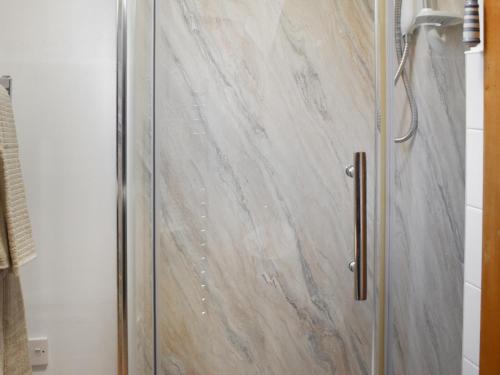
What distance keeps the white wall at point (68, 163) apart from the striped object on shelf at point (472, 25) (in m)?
1.05

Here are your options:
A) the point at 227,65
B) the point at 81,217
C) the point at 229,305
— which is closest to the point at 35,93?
the point at 81,217

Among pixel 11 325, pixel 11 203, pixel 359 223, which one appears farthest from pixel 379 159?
pixel 11 325

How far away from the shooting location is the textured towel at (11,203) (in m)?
1.47

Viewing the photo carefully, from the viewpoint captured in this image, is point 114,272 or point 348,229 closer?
point 348,229

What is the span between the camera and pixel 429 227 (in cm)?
139

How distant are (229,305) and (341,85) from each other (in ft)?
2.00

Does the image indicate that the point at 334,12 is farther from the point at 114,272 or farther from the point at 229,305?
the point at 114,272

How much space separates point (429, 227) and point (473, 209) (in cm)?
14

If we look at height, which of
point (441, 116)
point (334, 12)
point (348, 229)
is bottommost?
point (348, 229)

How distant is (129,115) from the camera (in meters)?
1.43

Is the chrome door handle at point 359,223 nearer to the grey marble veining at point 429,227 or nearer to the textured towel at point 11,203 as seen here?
the grey marble veining at point 429,227

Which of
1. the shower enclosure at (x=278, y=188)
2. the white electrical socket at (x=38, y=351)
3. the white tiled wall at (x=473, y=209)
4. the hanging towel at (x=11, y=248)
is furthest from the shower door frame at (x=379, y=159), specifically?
the white electrical socket at (x=38, y=351)

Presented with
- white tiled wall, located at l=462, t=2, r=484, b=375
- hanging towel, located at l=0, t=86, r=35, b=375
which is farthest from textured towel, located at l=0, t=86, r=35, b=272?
white tiled wall, located at l=462, t=2, r=484, b=375

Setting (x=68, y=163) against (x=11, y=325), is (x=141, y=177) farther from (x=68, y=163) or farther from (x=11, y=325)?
(x=11, y=325)
